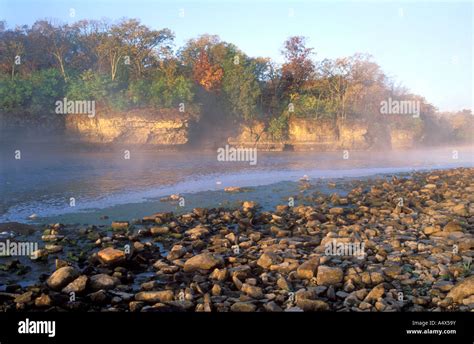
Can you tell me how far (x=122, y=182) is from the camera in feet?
73.4

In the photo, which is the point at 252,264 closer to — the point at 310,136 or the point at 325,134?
the point at 310,136

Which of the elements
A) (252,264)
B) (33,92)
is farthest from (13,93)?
(252,264)

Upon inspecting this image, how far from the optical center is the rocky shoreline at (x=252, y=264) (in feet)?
22.2

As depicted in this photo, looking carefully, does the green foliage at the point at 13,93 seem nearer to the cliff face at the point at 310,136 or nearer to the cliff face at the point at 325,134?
the cliff face at the point at 310,136

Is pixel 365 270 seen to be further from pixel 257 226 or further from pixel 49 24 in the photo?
pixel 49 24

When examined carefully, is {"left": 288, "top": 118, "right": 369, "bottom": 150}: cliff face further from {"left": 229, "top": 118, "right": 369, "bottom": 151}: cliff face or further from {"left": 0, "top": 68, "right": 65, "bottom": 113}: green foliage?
{"left": 0, "top": 68, "right": 65, "bottom": 113}: green foliage

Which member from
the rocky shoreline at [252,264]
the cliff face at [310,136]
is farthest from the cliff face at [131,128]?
the rocky shoreline at [252,264]

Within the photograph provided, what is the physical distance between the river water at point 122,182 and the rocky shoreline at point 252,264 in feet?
8.84

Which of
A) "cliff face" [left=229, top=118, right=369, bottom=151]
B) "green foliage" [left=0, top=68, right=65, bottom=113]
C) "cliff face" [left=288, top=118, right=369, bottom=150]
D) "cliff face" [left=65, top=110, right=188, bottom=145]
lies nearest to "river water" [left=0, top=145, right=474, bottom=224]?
"cliff face" [left=65, top=110, right=188, bottom=145]

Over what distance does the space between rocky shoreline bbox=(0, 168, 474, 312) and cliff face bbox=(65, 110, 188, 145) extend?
30.6 metres

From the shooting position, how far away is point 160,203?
17.0 meters

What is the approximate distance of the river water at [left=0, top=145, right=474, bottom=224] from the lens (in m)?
15.7

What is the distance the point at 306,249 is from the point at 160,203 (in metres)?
8.62

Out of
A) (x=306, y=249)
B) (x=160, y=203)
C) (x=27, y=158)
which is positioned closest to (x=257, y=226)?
(x=306, y=249)
